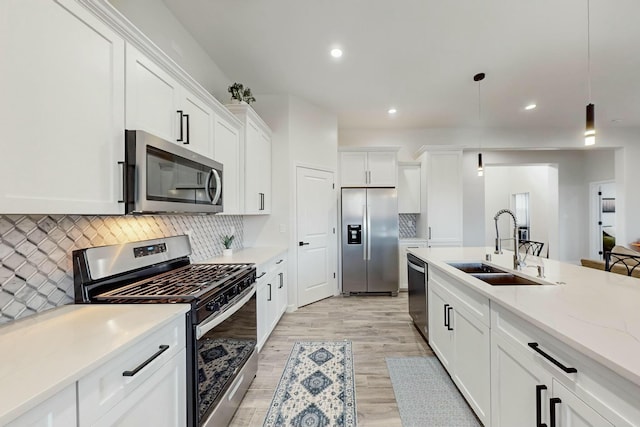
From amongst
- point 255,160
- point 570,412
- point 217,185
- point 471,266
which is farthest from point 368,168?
point 570,412

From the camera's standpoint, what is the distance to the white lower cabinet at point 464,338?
60.6 inches

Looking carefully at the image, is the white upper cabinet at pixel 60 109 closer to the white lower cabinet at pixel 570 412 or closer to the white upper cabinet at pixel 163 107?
the white upper cabinet at pixel 163 107

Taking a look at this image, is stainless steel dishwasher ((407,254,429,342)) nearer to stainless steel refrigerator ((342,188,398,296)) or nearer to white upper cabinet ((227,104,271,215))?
stainless steel refrigerator ((342,188,398,296))

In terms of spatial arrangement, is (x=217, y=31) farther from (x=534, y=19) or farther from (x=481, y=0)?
(x=534, y=19)

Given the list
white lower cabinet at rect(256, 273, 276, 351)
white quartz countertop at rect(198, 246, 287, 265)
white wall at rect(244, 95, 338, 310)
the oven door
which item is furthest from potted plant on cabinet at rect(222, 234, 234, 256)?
the oven door

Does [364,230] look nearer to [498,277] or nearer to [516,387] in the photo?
[498,277]

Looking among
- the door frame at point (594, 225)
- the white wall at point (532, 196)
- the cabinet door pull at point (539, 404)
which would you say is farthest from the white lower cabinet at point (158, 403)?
the door frame at point (594, 225)

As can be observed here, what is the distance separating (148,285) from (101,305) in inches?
10.4

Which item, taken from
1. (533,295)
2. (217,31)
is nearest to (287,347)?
(533,295)

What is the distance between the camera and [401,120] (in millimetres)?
4809

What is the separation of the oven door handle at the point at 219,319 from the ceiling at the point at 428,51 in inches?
90.8

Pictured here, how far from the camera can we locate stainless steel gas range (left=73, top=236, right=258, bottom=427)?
128 centimetres

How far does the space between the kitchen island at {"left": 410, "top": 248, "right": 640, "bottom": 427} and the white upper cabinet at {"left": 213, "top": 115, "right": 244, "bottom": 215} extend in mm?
2011

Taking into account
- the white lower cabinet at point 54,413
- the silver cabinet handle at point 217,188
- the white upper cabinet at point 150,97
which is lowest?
the white lower cabinet at point 54,413
